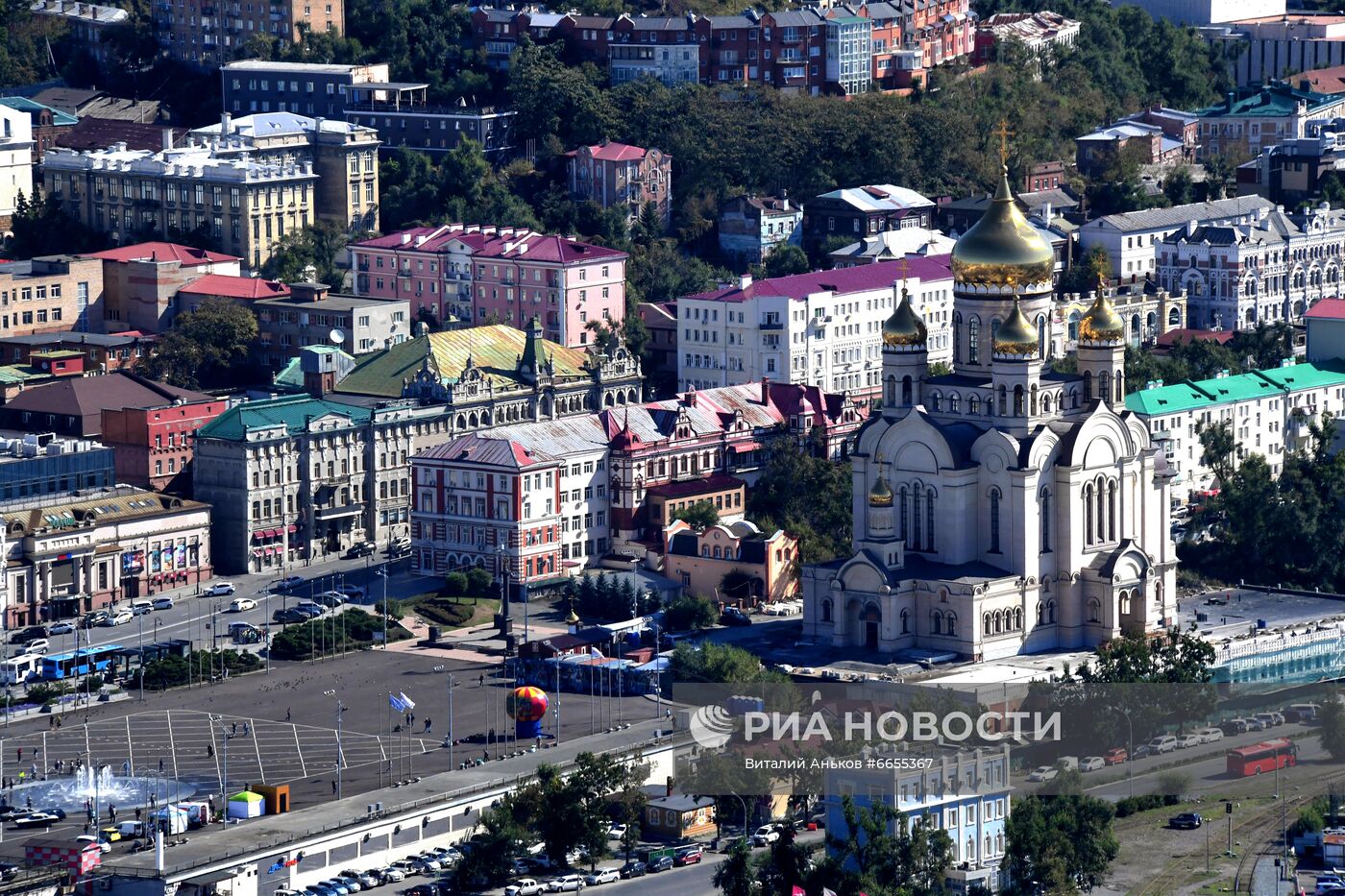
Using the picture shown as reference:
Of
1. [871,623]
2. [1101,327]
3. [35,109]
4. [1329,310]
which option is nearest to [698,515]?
[871,623]

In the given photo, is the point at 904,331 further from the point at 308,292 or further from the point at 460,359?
the point at 308,292

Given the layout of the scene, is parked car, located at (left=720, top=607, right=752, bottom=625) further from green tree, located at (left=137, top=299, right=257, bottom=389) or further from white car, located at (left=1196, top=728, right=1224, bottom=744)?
green tree, located at (left=137, top=299, right=257, bottom=389)

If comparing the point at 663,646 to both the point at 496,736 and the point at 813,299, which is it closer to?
the point at 496,736

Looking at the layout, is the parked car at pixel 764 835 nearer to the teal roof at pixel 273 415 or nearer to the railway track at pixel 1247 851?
the railway track at pixel 1247 851

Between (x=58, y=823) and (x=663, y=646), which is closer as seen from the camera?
(x=58, y=823)

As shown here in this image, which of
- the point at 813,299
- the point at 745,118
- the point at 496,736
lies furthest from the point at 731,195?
the point at 496,736

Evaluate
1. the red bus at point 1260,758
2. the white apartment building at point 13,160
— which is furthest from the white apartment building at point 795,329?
the red bus at point 1260,758
